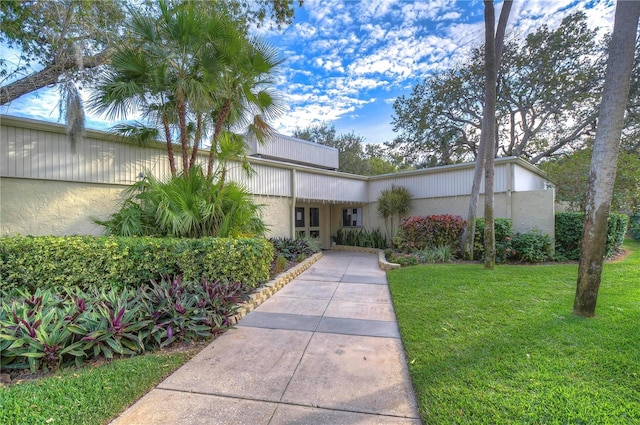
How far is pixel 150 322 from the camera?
3146mm

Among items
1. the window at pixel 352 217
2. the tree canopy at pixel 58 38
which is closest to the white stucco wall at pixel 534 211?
the window at pixel 352 217

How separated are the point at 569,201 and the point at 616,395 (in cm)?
1347

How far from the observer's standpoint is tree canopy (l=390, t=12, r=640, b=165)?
13.5 metres

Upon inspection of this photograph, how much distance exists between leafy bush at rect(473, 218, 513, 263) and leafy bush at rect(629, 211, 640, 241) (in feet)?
37.3

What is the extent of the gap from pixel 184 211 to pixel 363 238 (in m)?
8.29

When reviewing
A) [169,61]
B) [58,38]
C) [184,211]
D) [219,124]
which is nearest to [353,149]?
[219,124]

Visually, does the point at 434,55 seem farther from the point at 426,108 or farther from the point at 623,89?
the point at 623,89

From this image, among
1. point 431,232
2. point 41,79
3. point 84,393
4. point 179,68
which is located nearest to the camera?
point 84,393

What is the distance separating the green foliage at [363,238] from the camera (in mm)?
11875

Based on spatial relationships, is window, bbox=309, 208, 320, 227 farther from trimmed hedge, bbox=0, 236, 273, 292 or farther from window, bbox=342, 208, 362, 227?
trimmed hedge, bbox=0, 236, 273, 292

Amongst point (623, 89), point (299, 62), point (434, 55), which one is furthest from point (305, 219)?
point (623, 89)

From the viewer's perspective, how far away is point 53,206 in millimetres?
5789

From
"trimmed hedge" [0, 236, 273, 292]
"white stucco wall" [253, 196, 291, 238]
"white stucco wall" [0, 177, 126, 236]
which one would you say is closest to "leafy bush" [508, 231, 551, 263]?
"white stucco wall" [253, 196, 291, 238]

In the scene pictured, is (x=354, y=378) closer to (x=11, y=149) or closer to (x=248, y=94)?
(x=248, y=94)
